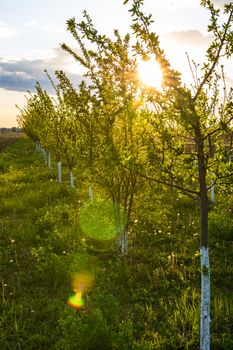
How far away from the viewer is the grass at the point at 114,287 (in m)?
5.48

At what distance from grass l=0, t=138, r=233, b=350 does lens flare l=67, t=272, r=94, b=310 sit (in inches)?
4.4

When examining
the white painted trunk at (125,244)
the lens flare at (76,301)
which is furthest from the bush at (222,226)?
the lens flare at (76,301)

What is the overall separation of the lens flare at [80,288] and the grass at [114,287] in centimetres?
11

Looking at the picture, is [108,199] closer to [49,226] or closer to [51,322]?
[49,226]

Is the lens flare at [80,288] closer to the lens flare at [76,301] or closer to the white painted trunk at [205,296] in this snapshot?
the lens flare at [76,301]

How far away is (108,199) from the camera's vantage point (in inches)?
370

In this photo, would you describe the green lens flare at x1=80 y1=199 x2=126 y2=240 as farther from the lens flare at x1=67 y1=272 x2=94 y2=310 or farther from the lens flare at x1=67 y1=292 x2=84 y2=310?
the lens flare at x1=67 y1=292 x2=84 y2=310

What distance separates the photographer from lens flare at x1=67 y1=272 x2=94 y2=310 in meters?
6.62

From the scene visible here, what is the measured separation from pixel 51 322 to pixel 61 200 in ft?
28.9

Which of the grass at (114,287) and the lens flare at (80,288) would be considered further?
the lens flare at (80,288)

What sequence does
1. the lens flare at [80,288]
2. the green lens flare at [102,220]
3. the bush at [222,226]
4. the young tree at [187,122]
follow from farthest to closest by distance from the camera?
the bush at [222,226]
the green lens flare at [102,220]
the lens flare at [80,288]
the young tree at [187,122]

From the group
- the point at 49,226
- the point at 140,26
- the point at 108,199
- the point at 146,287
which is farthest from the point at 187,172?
the point at 49,226

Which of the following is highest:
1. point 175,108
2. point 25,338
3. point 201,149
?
point 175,108

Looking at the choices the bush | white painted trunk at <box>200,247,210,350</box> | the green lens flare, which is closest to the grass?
the bush
